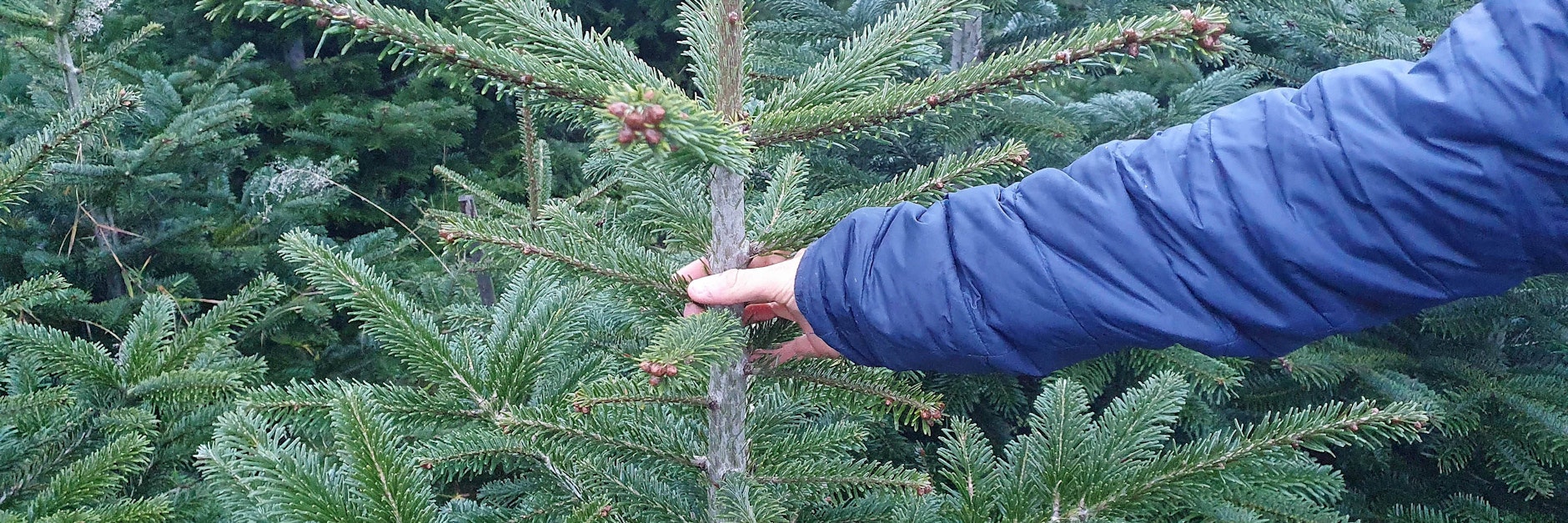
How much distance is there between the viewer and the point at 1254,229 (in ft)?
3.08

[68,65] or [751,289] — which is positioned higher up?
[68,65]

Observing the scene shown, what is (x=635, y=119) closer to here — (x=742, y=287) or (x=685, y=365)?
(x=685, y=365)

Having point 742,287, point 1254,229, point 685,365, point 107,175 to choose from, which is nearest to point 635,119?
point 685,365

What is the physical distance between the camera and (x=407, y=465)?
115cm

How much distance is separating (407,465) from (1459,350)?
148 inches

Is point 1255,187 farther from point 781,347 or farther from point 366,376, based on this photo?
point 366,376

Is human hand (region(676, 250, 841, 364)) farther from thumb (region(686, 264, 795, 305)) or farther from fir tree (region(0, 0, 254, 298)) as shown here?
fir tree (region(0, 0, 254, 298))

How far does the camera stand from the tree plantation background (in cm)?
111

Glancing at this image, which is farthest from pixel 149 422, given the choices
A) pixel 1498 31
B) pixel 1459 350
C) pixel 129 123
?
pixel 1459 350

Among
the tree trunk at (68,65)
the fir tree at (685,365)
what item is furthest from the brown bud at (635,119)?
the tree trunk at (68,65)

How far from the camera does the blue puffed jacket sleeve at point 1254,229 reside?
2.86 ft

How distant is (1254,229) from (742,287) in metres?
0.64

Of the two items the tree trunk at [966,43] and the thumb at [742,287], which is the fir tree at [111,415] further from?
the tree trunk at [966,43]

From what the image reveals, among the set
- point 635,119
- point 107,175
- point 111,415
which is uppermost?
point 635,119
